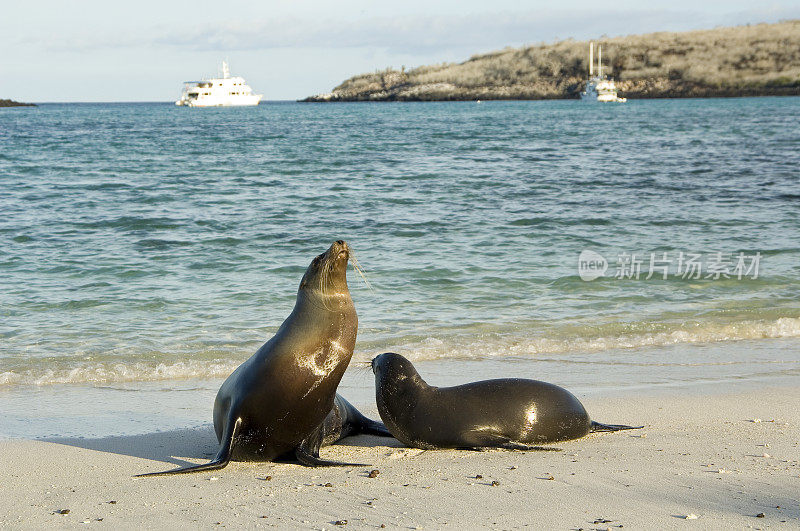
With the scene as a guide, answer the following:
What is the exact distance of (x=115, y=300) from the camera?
33.9 ft

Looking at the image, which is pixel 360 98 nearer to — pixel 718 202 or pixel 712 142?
pixel 712 142

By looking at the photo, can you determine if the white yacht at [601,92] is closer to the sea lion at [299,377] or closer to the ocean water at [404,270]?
the ocean water at [404,270]

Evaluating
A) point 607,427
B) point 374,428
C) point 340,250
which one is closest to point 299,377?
point 340,250

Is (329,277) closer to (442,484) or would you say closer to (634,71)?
(442,484)

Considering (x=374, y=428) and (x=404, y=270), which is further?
(x=404, y=270)

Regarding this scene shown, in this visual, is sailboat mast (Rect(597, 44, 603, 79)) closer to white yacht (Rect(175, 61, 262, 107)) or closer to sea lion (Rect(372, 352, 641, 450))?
white yacht (Rect(175, 61, 262, 107))

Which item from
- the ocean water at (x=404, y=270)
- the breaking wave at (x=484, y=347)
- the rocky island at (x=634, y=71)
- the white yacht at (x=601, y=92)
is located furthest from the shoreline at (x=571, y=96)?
the breaking wave at (x=484, y=347)

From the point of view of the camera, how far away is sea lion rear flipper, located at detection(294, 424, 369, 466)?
16.0 ft

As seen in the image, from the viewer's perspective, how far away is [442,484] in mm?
4473

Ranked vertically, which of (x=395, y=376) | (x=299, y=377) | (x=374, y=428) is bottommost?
(x=374, y=428)

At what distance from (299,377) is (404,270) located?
23.7ft

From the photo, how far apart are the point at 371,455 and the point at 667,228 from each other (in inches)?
460

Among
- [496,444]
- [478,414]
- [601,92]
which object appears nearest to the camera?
[496,444]

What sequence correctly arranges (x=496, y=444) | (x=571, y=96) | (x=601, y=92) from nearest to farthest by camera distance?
(x=496, y=444), (x=601, y=92), (x=571, y=96)
